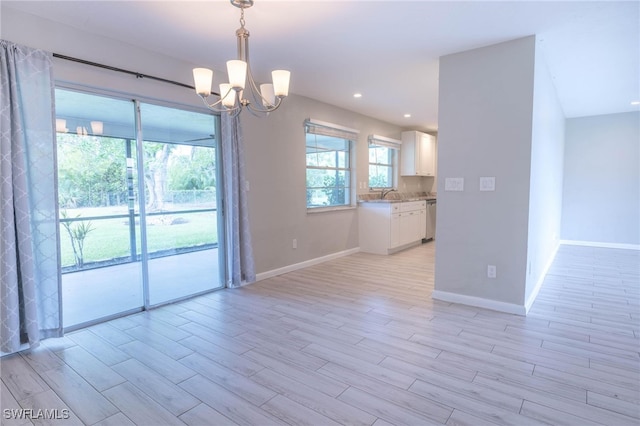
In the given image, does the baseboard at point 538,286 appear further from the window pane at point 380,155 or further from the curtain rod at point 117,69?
the curtain rod at point 117,69

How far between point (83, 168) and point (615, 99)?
700 cm

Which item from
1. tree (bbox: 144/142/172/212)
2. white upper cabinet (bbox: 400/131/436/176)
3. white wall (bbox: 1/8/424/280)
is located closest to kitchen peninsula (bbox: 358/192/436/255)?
white wall (bbox: 1/8/424/280)

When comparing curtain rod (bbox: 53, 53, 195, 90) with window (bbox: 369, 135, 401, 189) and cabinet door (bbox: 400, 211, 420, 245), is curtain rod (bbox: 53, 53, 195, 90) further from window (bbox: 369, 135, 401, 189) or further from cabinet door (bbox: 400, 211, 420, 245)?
cabinet door (bbox: 400, 211, 420, 245)

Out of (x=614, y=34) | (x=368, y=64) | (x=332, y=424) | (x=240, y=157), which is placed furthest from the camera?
(x=240, y=157)

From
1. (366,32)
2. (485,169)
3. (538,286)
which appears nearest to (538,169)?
(485,169)

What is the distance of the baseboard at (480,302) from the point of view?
10.2ft

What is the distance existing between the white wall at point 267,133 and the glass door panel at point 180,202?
0.94 ft

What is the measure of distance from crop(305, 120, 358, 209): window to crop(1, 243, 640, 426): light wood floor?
2.15m

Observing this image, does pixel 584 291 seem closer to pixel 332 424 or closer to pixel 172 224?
pixel 332 424

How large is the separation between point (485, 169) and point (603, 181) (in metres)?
4.79

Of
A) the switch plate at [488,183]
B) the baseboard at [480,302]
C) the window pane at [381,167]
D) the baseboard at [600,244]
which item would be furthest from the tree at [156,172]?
the baseboard at [600,244]

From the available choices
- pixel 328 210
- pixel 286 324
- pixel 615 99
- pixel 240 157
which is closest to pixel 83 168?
pixel 240 157

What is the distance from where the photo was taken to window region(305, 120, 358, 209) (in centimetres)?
518

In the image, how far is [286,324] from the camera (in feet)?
9.70
